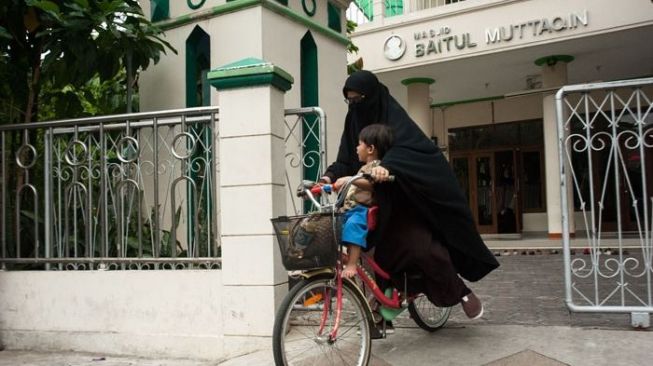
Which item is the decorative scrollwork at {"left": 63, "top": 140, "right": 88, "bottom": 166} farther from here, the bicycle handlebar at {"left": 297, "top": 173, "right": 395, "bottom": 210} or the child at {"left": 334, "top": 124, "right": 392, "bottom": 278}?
the child at {"left": 334, "top": 124, "right": 392, "bottom": 278}

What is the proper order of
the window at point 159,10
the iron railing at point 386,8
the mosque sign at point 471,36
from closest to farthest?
the window at point 159,10 < the mosque sign at point 471,36 < the iron railing at point 386,8

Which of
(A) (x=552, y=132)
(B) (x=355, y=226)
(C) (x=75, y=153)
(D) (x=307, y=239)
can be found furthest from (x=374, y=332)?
(A) (x=552, y=132)

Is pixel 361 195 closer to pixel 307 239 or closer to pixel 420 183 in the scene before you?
pixel 420 183

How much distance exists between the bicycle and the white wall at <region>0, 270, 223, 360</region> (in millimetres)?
981

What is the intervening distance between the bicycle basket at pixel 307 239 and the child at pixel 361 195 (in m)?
0.23

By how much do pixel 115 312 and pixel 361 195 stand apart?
2.19 metres

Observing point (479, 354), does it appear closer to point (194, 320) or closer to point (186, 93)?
point (194, 320)

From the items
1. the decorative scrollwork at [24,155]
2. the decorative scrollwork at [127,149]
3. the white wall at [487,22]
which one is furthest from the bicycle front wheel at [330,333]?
the white wall at [487,22]

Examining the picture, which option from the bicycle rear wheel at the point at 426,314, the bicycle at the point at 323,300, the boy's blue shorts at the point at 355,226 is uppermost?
the boy's blue shorts at the point at 355,226

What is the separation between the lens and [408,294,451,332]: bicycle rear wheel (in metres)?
3.70

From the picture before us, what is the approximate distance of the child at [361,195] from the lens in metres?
2.98

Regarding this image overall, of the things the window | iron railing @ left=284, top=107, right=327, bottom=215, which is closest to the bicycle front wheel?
iron railing @ left=284, top=107, right=327, bottom=215

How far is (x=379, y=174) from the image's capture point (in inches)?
116

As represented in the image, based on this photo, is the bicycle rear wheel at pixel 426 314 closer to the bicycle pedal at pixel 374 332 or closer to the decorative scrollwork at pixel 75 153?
the bicycle pedal at pixel 374 332
